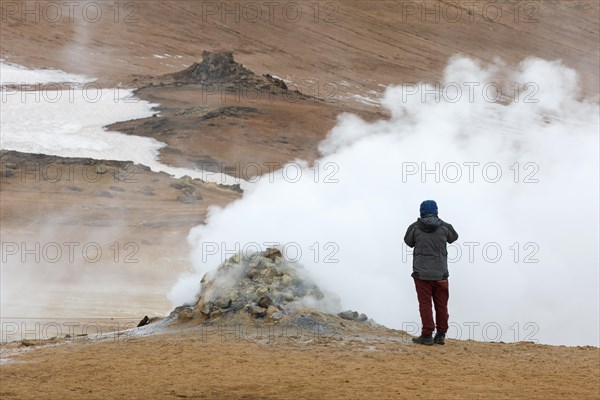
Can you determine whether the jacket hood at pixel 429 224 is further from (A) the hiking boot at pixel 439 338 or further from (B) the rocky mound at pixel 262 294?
(B) the rocky mound at pixel 262 294

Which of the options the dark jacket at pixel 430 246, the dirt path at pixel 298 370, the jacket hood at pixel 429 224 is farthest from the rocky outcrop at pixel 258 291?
the jacket hood at pixel 429 224

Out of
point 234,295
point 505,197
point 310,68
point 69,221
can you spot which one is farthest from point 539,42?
point 234,295

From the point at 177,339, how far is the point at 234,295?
2.80 ft

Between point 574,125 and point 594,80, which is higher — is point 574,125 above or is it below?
below

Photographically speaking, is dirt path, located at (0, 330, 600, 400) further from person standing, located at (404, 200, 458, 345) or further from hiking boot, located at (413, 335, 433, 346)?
person standing, located at (404, 200, 458, 345)

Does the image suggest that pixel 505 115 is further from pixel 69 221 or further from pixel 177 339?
pixel 177 339

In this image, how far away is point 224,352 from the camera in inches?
309

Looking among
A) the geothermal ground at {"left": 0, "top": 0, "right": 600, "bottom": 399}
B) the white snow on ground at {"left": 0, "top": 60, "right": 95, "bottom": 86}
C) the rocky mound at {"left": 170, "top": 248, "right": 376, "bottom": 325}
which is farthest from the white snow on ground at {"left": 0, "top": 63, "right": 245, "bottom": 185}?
the rocky mound at {"left": 170, "top": 248, "right": 376, "bottom": 325}

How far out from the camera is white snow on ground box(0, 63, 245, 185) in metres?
24.8

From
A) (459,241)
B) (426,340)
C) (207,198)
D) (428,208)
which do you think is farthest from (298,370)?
(207,198)

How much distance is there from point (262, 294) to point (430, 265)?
178 centimetres

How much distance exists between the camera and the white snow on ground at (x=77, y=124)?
24.8m

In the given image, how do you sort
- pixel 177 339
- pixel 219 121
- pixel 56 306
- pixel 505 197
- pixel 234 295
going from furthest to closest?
pixel 219 121
pixel 56 306
pixel 505 197
pixel 234 295
pixel 177 339

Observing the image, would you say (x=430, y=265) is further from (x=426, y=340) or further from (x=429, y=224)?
(x=426, y=340)
